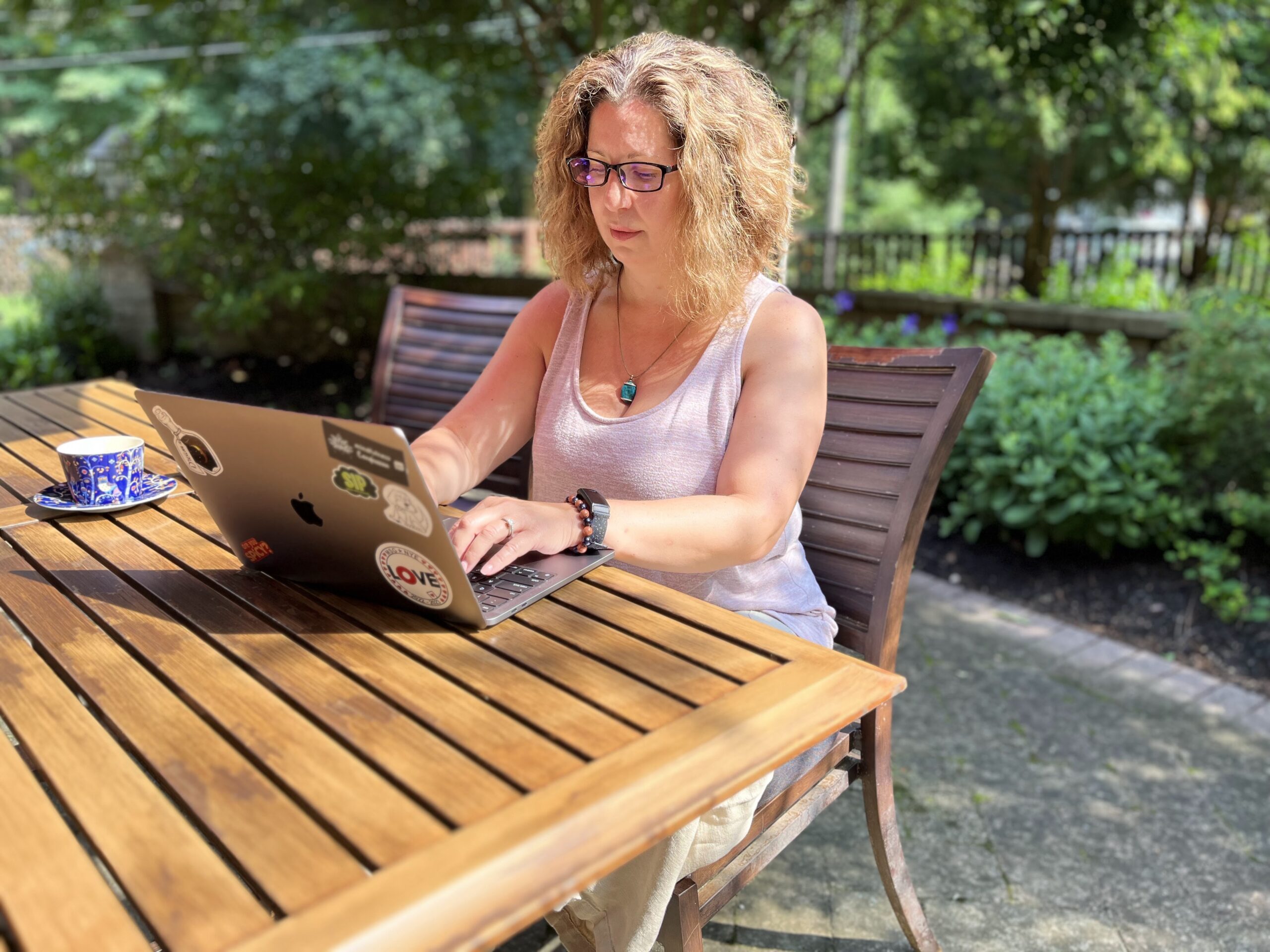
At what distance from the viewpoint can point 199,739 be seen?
0.92 meters

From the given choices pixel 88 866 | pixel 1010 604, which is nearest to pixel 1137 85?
pixel 1010 604

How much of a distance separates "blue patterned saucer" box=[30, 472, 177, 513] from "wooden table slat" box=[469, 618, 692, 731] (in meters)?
0.78

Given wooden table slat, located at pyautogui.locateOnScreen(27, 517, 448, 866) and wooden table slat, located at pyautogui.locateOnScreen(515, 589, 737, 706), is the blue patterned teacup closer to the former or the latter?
wooden table slat, located at pyautogui.locateOnScreen(27, 517, 448, 866)

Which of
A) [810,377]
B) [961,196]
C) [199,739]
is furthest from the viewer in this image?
[961,196]

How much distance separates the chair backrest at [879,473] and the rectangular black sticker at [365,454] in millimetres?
903

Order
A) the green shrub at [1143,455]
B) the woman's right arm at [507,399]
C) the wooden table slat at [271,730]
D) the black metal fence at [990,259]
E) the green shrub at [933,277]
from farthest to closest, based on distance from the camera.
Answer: the black metal fence at [990,259] → the green shrub at [933,277] → the green shrub at [1143,455] → the woman's right arm at [507,399] → the wooden table slat at [271,730]

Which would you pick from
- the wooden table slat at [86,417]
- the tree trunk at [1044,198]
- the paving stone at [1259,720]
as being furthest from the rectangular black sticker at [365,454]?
the tree trunk at [1044,198]

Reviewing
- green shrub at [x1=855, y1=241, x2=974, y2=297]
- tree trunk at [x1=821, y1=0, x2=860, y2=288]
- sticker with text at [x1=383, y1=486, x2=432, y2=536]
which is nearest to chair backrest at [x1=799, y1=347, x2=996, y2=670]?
sticker with text at [x1=383, y1=486, x2=432, y2=536]

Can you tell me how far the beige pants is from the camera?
48.3 inches

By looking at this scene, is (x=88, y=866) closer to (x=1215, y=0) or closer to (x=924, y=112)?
(x=1215, y=0)

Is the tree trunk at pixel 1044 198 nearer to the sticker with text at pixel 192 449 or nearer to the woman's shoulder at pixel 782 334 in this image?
the woman's shoulder at pixel 782 334

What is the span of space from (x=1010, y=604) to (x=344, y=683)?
2.85 meters

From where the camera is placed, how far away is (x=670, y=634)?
1153 mm

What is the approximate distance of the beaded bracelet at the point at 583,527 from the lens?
1.35 m
